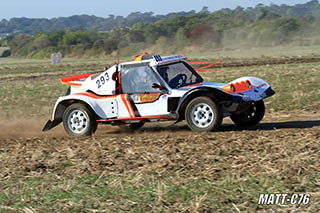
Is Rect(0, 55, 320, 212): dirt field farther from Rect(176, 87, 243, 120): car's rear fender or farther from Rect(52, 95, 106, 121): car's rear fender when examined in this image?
Rect(52, 95, 106, 121): car's rear fender

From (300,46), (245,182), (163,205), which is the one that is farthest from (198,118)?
(300,46)

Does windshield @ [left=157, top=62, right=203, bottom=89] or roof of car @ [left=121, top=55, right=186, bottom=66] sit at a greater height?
roof of car @ [left=121, top=55, right=186, bottom=66]

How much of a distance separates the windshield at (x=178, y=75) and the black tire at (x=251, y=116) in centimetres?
120

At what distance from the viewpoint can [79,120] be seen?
36.2 ft

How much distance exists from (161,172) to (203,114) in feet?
10.2

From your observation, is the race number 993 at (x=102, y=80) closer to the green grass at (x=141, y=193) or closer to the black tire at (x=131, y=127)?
the black tire at (x=131, y=127)

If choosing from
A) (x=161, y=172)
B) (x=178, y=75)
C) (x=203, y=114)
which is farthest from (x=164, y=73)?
(x=161, y=172)

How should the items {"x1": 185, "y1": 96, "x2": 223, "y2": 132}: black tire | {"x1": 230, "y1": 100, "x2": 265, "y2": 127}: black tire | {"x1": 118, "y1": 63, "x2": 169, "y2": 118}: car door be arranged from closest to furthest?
{"x1": 185, "y1": 96, "x2": 223, "y2": 132}: black tire → {"x1": 118, "y1": 63, "x2": 169, "y2": 118}: car door → {"x1": 230, "y1": 100, "x2": 265, "y2": 127}: black tire

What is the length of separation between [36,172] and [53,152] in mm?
1234

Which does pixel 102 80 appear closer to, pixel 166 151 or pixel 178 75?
pixel 178 75

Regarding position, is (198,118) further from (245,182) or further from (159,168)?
(245,182)

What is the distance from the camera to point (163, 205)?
596 cm

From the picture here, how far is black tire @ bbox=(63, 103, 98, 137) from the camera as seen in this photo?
35.8 feet

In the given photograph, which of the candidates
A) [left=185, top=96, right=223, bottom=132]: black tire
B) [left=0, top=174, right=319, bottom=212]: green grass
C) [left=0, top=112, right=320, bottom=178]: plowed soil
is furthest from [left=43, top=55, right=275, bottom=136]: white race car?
[left=0, top=174, right=319, bottom=212]: green grass
